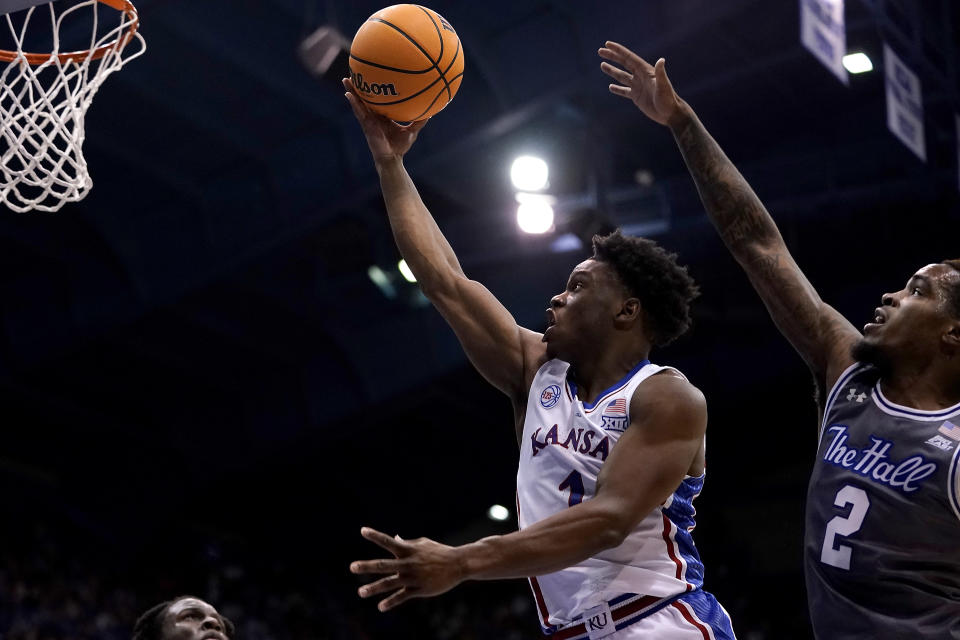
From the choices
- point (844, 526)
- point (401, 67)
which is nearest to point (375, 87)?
point (401, 67)

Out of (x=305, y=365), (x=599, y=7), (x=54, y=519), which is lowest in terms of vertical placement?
(x=54, y=519)

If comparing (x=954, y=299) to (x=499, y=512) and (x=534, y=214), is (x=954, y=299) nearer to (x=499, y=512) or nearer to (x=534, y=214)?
(x=534, y=214)

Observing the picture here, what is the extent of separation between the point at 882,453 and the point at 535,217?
8443 millimetres

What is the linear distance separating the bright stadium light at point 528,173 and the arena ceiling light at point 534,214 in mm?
90

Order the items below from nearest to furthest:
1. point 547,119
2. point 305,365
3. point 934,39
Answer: point 934,39, point 547,119, point 305,365

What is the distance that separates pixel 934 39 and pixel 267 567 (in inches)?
517

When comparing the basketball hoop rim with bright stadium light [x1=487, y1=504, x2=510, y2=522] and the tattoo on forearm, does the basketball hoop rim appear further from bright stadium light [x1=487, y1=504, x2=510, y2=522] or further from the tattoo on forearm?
bright stadium light [x1=487, y1=504, x2=510, y2=522]

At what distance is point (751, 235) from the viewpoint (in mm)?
3428

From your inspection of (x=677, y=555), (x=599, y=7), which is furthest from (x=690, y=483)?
(x=599, y=7)

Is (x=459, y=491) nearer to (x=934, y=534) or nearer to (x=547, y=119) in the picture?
(x=547, y=119)

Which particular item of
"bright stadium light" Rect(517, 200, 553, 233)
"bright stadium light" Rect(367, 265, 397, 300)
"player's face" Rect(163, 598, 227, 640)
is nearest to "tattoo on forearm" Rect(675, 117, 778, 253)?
"player's face" Rect(163, 598, 227, 640)

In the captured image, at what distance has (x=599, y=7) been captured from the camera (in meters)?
9.85

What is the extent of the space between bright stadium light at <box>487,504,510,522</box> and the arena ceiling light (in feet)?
26.0

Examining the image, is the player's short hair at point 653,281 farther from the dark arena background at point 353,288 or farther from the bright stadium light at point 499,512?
the bright stadium light at point 499,512
